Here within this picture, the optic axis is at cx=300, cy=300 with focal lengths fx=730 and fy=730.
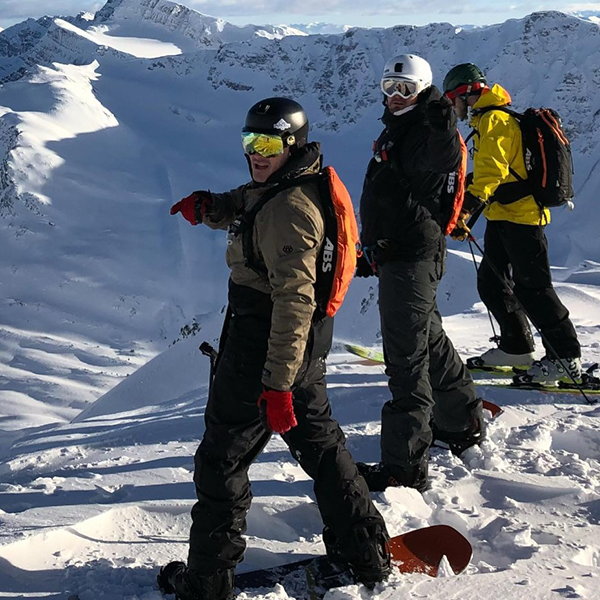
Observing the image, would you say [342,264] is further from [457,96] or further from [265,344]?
[457,96]

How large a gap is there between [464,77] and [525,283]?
156 centimetres

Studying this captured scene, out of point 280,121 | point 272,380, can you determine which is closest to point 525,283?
point 280,121

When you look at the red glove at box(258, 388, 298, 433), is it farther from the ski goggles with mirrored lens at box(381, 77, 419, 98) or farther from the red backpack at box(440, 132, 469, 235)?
the ski goggles with mirrored lens at box(381, 77, 419, 98)

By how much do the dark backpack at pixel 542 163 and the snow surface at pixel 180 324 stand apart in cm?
157

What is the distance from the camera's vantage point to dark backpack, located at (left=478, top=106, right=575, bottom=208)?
16.4 feet

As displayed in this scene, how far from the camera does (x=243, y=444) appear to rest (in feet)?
9.96

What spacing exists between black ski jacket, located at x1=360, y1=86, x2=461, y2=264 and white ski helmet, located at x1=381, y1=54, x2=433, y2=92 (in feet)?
0.25

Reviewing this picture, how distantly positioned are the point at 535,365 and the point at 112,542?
369cm

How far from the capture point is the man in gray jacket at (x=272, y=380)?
2785mm

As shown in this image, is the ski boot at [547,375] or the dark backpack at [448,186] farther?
the ski boot at [547,375]

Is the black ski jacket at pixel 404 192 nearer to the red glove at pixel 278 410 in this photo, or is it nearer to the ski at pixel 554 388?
the red glove at pixel 278 410

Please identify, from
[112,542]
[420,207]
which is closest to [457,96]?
[420,207]

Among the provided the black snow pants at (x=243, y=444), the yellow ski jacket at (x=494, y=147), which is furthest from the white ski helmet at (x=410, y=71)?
the black snow pants at (x=243, y=444)

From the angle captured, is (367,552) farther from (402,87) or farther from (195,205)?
(402,87)
